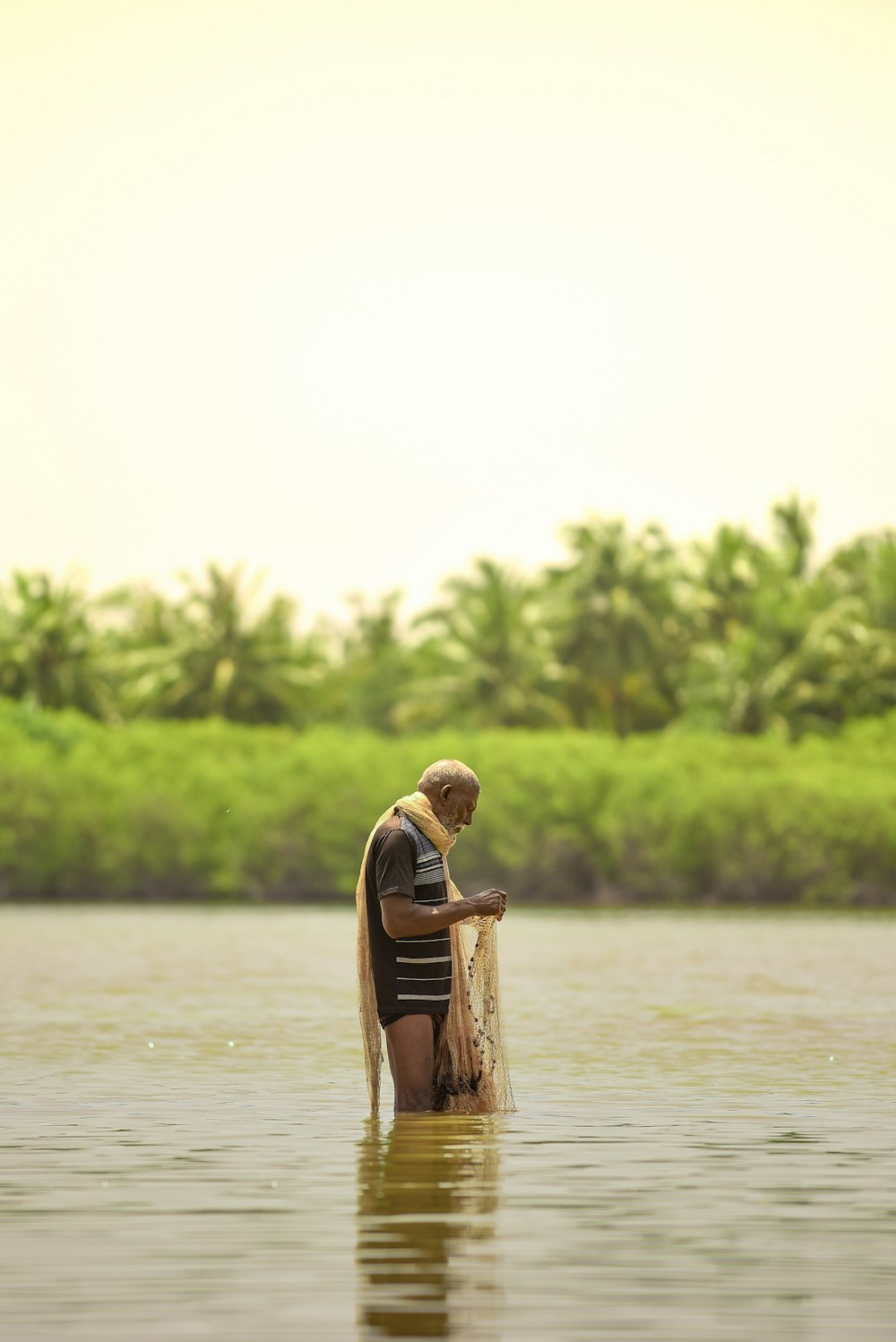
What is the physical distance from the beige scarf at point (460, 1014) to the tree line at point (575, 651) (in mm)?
63208

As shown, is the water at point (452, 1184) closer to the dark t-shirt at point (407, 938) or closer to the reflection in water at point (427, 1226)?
the reflection in water at point (427, 1226)

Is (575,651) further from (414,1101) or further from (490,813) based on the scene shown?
(414,1101)

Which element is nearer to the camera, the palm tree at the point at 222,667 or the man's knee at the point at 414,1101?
the man's knee at the point at 414,1101

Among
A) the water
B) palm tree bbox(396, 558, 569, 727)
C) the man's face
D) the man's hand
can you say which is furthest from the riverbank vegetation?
the man's hand

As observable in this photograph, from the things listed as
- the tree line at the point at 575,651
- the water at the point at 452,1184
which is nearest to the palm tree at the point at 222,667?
the tree line at the point at 575,651

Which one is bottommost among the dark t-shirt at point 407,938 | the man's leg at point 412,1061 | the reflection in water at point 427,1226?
the reflection in water at point 427,1226

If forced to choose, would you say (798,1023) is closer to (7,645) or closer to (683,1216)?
(683,1216)

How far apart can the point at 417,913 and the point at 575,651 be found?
226 ft

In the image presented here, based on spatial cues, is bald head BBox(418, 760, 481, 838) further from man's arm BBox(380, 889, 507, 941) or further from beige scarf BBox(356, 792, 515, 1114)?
man's arm BBox(380, 889, 507, 941)

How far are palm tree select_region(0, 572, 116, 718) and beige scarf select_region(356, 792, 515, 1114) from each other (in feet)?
222

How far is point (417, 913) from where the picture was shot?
37.1ft

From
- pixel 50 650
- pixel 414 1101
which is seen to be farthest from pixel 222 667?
pixel 414 1101

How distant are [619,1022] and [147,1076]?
22.4 ft

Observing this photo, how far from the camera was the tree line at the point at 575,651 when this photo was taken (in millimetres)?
77125
